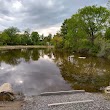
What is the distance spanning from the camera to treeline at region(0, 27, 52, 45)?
292 ft

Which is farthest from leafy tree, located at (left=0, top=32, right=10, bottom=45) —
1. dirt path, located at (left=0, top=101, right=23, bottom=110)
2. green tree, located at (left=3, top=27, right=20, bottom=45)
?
dirt path, located at (left=0, top=101, right=23, bottom=110)

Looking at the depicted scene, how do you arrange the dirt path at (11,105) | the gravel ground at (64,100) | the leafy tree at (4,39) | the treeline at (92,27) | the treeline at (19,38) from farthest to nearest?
1. the treeline at (19,38)
2. the leafy tree at (4,39)
3. the treeline at (92,27)
4. the dirt path at (11,105)
5. the gravel ground at (64,100)

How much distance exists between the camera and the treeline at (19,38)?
88863mm

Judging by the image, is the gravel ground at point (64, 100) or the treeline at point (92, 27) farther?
the treeline at point (92, 27)

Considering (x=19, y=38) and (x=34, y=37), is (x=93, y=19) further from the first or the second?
(x=34, y=37)

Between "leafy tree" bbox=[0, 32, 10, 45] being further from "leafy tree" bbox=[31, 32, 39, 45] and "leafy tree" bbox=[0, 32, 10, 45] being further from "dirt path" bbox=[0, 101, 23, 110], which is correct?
"dirt path" bbox=[0, 101, 23, 110]

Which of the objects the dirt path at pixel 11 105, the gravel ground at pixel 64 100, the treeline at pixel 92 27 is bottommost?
the dirt path at pixel 11 105

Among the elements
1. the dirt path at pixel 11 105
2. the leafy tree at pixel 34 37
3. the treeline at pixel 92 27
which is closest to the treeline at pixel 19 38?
the leafy tree at pixel 34 37

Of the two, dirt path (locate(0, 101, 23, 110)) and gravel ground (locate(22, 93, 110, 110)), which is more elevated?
gravel ground (locate(22, 93, 110, 110))

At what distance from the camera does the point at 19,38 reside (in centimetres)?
9962

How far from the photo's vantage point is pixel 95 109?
28.5 ft

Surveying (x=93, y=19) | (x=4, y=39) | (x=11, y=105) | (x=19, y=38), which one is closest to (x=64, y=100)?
(x=11, y=105)

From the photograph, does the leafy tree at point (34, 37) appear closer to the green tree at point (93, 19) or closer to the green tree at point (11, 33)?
the green tree at point (11, 33)

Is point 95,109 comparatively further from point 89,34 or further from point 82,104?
point 89,34
